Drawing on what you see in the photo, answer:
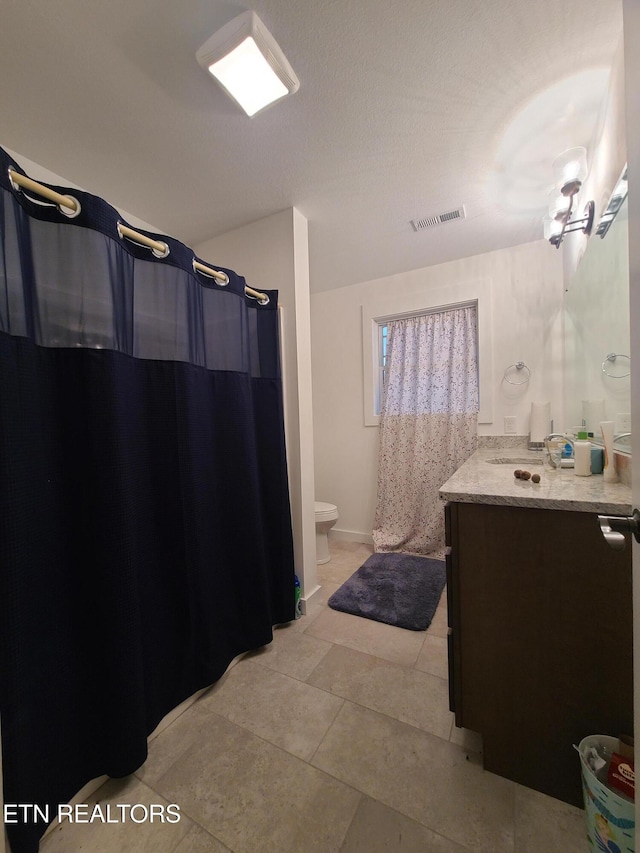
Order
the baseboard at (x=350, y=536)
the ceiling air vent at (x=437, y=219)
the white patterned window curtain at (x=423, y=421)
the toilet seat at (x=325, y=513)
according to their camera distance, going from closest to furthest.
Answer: the ceiling air vent at (x=437, y=219)
the toilet seat at (x=325, y=513)
the white patterned window curtain at (x=423, y=421)
the baseboard at (x=350, y=536)

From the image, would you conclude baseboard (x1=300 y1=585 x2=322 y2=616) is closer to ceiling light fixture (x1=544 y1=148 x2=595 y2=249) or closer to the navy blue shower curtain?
the navy blue shower curtain

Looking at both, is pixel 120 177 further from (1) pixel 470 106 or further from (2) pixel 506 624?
(2) pixel 506 624

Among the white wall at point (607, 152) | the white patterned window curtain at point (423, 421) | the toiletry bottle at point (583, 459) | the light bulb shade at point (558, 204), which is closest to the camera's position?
the white wall at point (607, 152)

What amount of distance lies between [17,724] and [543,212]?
3197mm

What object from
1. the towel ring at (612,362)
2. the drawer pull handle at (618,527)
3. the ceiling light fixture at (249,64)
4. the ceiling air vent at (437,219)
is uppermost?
the ceiling air vent at (437,219)

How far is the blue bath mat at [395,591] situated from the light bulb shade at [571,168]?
90.7 inches

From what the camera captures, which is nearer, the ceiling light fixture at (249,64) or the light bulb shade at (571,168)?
the ceiling light fixture at (249,64)

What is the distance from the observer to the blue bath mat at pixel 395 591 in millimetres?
1812

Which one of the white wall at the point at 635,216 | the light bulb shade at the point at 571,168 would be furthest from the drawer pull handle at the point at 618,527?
the light bulb shade at the point at 571,168

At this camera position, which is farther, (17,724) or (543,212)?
(543,212)

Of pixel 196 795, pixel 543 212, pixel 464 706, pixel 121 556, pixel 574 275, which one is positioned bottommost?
pixel 196 795

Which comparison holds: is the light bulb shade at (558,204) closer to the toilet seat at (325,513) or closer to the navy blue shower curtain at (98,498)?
the navy blue shower curtain at (98,498)

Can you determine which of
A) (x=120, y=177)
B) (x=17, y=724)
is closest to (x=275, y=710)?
(x=17, y=724)

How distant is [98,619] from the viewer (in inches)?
38.4
